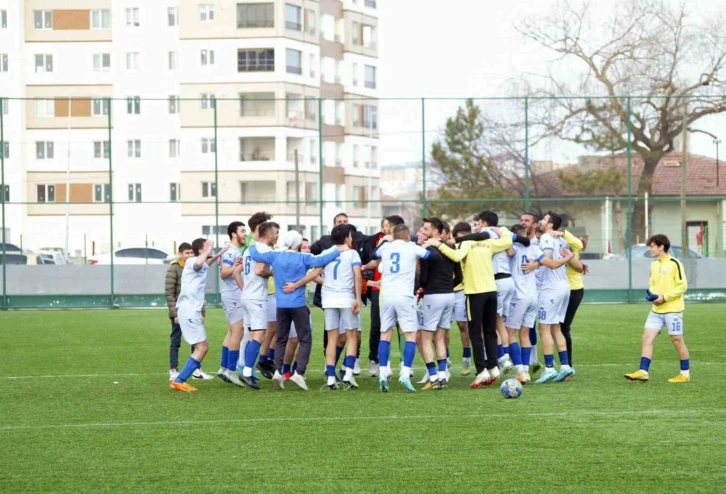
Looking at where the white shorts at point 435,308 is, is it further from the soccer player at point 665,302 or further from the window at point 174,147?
the window at point 174,147

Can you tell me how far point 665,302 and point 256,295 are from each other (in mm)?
4780

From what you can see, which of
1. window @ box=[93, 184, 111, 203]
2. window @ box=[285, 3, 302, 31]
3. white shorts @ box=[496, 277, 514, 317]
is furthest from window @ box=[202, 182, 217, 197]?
window @ box=[285, 3, 302, 31]

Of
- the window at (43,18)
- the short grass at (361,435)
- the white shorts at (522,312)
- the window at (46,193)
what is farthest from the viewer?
the window at (43,18)

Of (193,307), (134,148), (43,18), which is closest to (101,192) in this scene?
(134,148)

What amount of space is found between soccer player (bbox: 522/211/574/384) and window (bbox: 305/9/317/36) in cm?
5736

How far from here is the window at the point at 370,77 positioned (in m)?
71.6

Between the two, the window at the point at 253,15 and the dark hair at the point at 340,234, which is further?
the window at the point at 253,15

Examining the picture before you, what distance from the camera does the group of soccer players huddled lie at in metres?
12.9

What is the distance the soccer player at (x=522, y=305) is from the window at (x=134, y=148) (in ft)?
78.8

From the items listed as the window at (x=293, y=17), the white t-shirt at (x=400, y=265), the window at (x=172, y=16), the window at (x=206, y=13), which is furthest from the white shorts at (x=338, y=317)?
the window at (x=172, y=16)

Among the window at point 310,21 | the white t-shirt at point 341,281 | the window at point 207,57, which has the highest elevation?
the window at point 310,21

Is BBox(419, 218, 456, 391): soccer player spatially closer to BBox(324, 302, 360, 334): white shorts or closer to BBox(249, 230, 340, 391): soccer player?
BBox(324, 302, 360, 334): white shorts

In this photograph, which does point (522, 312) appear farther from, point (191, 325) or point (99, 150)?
point (99, 150)

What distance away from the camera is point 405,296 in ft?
41.8
